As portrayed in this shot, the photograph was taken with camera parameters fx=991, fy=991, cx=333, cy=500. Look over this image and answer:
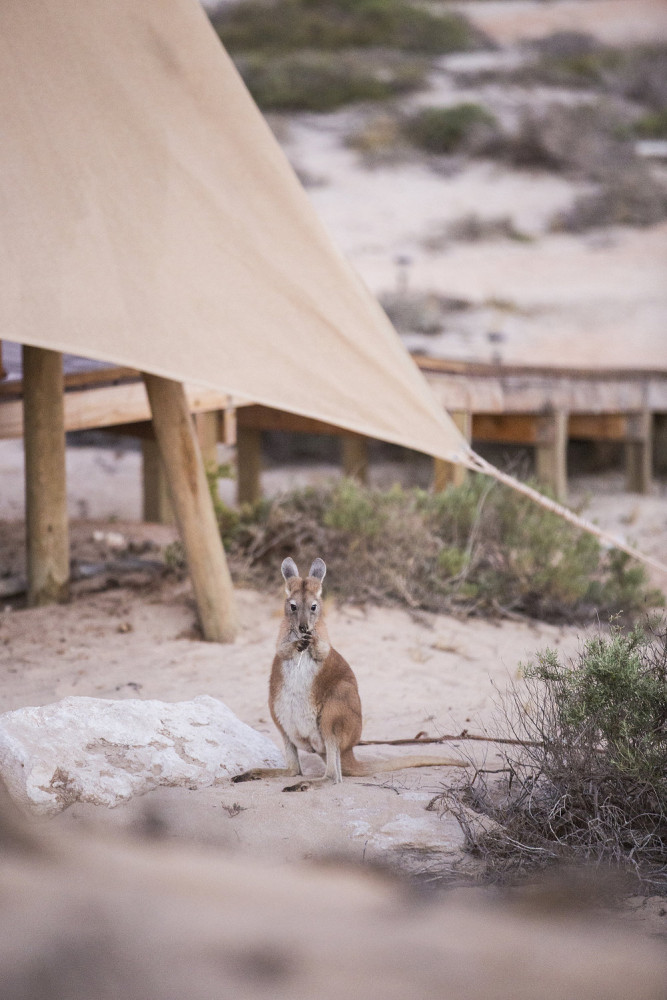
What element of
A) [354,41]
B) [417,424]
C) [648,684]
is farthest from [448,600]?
[354,41]

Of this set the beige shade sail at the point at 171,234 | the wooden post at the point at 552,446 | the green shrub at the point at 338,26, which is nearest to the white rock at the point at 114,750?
the beige shade sail at the point at 171,234

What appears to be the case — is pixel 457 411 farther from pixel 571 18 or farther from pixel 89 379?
pixel 571 18

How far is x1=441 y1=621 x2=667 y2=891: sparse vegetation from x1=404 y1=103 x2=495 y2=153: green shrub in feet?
63.4

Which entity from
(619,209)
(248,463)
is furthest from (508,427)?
(619,209)

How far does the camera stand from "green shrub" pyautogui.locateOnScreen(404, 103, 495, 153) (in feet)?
66.9

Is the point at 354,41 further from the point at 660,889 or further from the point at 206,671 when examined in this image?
the point at 660,889

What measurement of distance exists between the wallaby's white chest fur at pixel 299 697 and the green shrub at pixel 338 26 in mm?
22691

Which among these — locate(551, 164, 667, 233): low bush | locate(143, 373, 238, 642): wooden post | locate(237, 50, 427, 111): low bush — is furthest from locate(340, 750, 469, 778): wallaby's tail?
locate(237, 50, 427, 111): low bush

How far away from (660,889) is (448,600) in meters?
3.38

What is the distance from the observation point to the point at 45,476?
523 cm

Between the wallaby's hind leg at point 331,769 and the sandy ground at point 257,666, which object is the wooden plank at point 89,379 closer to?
the sandy ground at point 257,666

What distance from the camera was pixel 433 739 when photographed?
3467mm

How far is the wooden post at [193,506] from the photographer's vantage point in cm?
492

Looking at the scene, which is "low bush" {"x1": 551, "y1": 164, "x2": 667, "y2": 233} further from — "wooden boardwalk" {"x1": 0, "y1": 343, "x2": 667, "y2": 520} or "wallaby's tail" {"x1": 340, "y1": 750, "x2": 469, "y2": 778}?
"wallaby's tail" {"x1": 340, "y1": 750, "x2": 469, "y2": 778}
